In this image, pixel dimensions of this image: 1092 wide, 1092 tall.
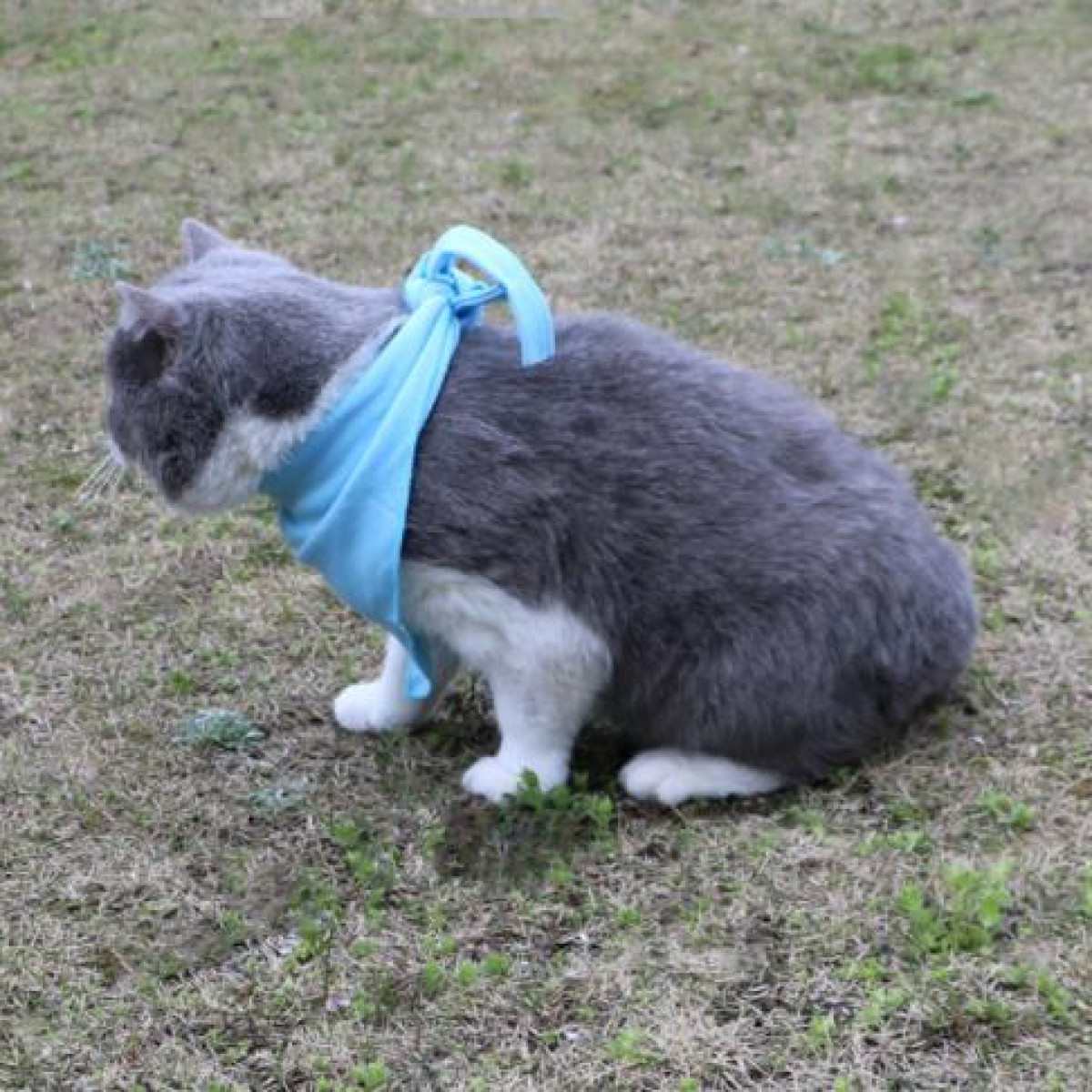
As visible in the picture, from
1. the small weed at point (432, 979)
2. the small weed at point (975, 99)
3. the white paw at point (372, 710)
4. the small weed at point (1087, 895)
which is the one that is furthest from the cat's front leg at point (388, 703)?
the small weed at point (975, 99)

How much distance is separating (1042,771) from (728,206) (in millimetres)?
3473

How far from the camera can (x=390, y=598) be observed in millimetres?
2697

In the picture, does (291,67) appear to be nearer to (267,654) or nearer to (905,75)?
(905,75)

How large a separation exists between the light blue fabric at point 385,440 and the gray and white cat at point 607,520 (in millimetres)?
44

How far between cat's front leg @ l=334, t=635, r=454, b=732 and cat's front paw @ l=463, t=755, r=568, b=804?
0.24 m

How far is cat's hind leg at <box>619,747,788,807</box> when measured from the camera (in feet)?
9.52

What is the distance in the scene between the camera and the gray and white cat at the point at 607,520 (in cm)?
265

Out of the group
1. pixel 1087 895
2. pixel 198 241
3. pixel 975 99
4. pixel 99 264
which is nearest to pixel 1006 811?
pixel 1087 895

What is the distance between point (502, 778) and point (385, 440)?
75 cm

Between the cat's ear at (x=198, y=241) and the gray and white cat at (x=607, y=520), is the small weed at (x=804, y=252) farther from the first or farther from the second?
the cat's ear at (x=198, y=241)

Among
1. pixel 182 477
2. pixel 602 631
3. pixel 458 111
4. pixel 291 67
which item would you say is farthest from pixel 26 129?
pixel 602 631

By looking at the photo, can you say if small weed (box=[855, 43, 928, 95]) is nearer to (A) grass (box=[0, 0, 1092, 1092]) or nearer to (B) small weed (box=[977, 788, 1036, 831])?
(A) grass (box=[0, 0, 1092, 1092])

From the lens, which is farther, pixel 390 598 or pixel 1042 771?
pixel 1042 771

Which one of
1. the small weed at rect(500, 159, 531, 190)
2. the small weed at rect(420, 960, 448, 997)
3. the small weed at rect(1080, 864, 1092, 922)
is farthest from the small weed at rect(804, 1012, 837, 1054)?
the small weed at rect(500, 159, 531, 190)
